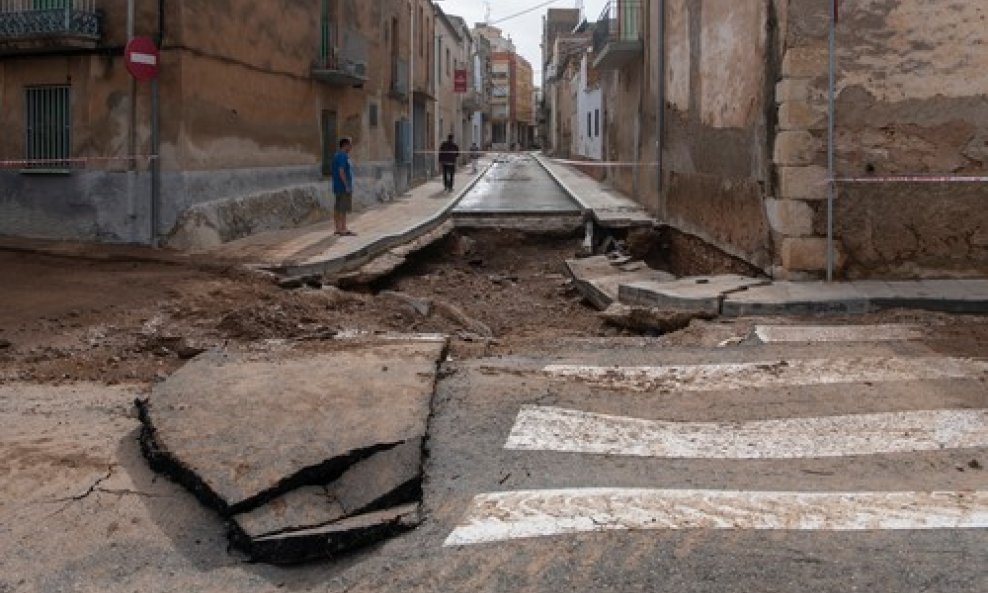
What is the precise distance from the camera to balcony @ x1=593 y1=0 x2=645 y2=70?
2058cm

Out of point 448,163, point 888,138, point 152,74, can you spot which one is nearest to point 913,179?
point 888,138

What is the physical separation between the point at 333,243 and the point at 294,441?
917 cm

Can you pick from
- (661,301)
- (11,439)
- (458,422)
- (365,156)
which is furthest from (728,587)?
(365,156)

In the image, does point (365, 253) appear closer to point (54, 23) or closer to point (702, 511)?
point (54, 23)

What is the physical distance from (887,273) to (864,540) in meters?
Answer: 6.38

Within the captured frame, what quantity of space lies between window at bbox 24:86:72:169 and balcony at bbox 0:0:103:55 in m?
0.59

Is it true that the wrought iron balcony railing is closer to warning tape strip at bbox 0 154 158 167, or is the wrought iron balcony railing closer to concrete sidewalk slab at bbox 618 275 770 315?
warning tape strip at bbox 0 154 158 167

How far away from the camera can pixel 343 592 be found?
3791 mm

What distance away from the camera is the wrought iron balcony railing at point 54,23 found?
12.2 metres

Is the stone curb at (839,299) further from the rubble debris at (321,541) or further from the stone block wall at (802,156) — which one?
the rubble debris at (321,541)

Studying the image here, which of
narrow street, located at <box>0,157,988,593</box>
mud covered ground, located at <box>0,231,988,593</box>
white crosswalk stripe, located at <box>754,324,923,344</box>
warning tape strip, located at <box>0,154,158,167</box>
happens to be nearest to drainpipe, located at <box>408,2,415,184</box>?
mud covered ground, located at <box>0,231,988,593</box>

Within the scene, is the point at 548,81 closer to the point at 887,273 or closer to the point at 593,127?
the point at 593,127

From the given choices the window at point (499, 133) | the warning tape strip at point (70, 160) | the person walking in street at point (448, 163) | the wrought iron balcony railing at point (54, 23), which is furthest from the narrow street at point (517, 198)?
the window at point (499, 133)

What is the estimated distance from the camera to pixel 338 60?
18.2 meters
